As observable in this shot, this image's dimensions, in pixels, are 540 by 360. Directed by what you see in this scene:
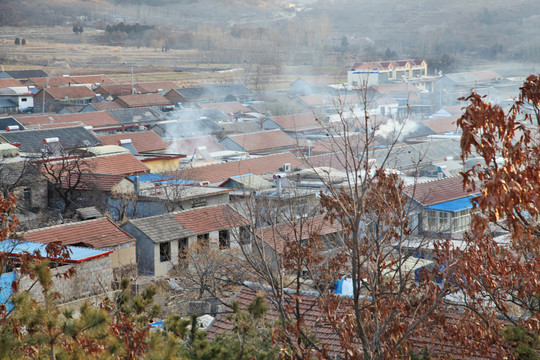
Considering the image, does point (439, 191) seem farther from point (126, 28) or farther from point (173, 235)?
point (126, 28)

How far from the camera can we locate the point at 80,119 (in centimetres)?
2520

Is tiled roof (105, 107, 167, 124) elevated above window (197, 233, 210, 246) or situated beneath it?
elevated above


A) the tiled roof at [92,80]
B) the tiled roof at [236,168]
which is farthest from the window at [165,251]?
the tiled roof at [92,80]

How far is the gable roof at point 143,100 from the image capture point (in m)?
30.6

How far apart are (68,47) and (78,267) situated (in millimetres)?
50871

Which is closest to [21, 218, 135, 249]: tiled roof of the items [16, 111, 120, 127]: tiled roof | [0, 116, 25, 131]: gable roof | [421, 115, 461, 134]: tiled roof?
[0, 116, 25, 131]: gable roof

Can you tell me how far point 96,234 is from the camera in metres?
10.6

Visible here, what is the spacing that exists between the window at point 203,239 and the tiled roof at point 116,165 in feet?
16.1

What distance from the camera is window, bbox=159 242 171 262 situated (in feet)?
36.6

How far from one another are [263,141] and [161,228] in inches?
446

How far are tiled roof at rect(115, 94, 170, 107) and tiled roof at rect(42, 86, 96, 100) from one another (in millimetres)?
2730

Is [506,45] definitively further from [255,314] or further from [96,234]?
[255,314]

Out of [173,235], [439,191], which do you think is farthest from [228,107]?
[173,235]

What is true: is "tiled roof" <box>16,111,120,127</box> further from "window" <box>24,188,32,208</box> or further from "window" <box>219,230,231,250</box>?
"window" <box>219,230,231,250</box>
